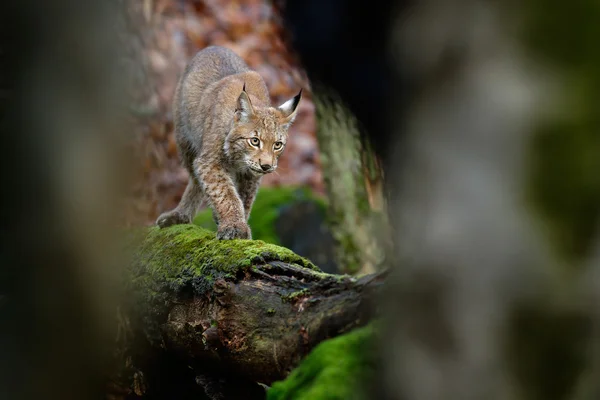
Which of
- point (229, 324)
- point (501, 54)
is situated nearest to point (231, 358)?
point (229, 324)

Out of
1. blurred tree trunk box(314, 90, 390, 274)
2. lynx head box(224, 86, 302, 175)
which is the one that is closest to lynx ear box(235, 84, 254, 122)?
lynx head box(224, 86, 302, 175)

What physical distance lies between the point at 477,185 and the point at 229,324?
2041mm

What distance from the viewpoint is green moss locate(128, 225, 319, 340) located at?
3250 millimetres

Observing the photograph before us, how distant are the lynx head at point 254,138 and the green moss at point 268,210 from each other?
64.8 inches

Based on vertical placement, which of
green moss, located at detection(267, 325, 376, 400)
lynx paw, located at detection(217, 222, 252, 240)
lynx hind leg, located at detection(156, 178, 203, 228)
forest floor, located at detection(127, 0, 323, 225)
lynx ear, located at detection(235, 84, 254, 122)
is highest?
forest floor, located at detection(127, 0, 323, 225)

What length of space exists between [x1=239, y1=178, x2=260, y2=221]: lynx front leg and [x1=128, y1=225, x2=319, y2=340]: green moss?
41.3 inches

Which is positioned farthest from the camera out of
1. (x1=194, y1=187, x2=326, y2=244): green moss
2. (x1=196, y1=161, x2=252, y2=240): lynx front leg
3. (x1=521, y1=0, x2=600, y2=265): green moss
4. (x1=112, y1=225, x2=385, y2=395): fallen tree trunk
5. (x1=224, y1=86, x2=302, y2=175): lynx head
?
(x1=194, y1=187, x2=326, y2=244): green moss

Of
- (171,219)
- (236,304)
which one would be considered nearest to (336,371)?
(236,304)

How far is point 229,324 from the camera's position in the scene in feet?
9.93

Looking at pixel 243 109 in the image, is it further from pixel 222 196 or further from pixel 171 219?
pixel 171 219

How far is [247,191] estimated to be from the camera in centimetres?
535

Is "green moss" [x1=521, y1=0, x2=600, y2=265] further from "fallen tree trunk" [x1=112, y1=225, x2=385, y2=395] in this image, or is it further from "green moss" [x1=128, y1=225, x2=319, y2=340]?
"green moss" [x1=128, y1=225, x2=319, y2=340]

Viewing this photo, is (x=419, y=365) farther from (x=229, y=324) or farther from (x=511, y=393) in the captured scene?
(x=229, y=324)

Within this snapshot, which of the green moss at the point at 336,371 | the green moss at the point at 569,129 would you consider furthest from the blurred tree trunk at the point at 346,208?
the green moss at the point at 569,129
